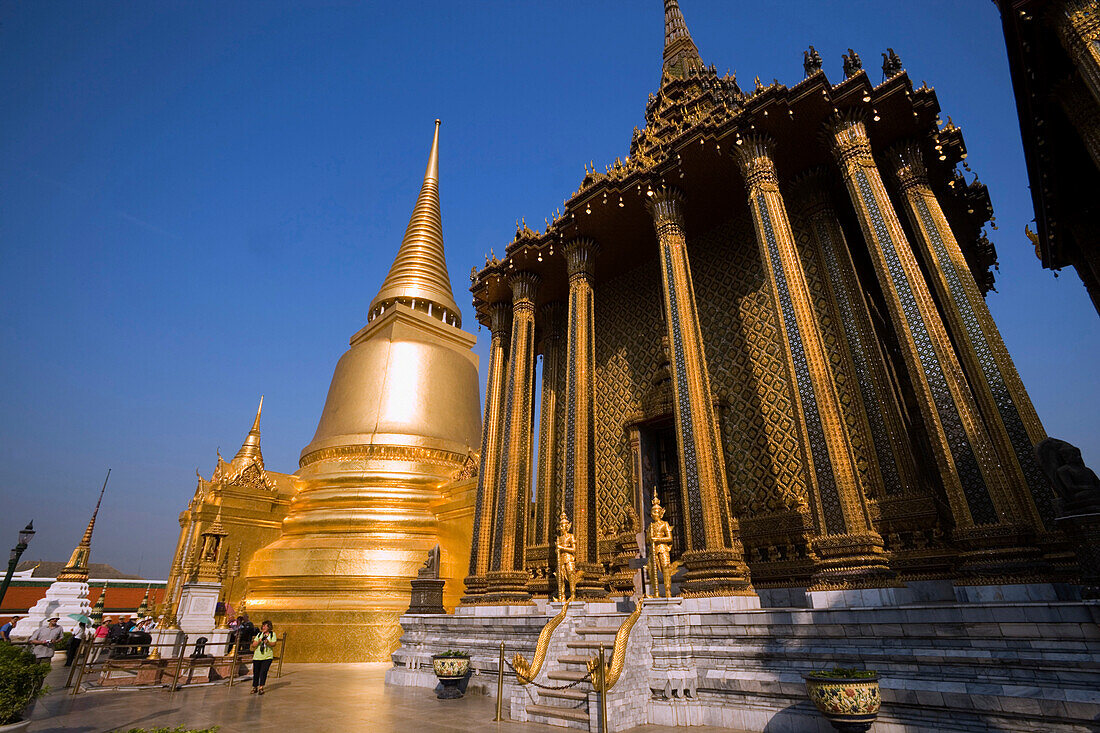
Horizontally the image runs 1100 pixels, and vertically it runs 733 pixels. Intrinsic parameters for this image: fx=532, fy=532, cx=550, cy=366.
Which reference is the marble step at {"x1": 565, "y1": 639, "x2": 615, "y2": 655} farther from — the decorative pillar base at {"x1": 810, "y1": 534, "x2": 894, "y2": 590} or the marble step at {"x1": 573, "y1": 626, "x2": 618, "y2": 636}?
the decorative pillar base at {"x1": 810, "y1": 534, "x2": 894, "y2": 590}

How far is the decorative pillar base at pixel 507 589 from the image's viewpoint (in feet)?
37.2

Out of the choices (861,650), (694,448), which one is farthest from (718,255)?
(861,650)

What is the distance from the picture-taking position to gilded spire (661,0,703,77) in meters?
17.7

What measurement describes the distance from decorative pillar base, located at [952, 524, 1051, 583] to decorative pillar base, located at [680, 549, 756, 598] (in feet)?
8.85

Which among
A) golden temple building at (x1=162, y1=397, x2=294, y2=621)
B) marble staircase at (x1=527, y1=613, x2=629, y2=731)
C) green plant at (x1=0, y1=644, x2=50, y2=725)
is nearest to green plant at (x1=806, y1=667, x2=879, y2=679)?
marble staircase at (x1=527, y1=613, x2=629, y2=731)

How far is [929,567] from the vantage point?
25.6ft

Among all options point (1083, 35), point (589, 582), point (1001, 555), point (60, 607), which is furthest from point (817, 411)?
point (60, 607)

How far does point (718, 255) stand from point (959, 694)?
31.6 feet

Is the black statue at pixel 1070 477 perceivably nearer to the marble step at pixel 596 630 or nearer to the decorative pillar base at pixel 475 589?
the marble step at pixel 596 630

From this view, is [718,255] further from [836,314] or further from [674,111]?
[674,111]

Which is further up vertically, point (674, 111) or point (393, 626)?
point (674, 111)

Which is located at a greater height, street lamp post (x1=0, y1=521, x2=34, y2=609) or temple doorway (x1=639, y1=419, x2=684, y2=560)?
temple doorway (x1=639, y1=419, x2=684, y2=560)

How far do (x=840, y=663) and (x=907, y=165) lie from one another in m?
8.71

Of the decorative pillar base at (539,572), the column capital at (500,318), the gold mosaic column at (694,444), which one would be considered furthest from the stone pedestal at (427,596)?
the column capital at (500,318)
